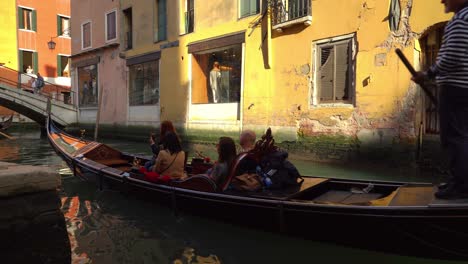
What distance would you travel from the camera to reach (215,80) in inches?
452

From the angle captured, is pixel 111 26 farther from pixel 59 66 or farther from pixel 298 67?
pixel 298 67

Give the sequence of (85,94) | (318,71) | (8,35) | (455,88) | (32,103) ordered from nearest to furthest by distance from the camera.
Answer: (455,88) → (318,71) → (32,103) → (85,94) → (8,35)

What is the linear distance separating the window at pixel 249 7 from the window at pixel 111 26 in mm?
7065

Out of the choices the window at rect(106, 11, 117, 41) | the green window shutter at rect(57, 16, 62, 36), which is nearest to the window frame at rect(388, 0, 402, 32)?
the window at rect(106, 11, 117, 41)

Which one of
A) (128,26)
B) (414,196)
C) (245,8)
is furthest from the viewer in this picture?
(128,26)

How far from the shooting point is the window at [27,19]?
21953 millimetres

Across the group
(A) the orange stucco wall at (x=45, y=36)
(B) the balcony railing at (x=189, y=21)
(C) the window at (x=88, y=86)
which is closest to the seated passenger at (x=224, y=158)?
(B) the balcony railing at (x=189, y=21)

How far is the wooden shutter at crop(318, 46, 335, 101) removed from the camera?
833 cm

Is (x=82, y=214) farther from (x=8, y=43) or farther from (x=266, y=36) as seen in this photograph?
(x=8, y=43)

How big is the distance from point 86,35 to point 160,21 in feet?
18.4

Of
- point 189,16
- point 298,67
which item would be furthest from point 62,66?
point 298,67

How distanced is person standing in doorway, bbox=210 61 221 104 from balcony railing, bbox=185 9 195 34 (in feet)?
4.63

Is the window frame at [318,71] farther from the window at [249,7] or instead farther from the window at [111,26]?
the window at [111,26]

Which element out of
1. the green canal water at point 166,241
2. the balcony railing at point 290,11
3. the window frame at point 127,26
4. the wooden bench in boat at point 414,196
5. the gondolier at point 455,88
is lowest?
the green canal water at point 166,241
